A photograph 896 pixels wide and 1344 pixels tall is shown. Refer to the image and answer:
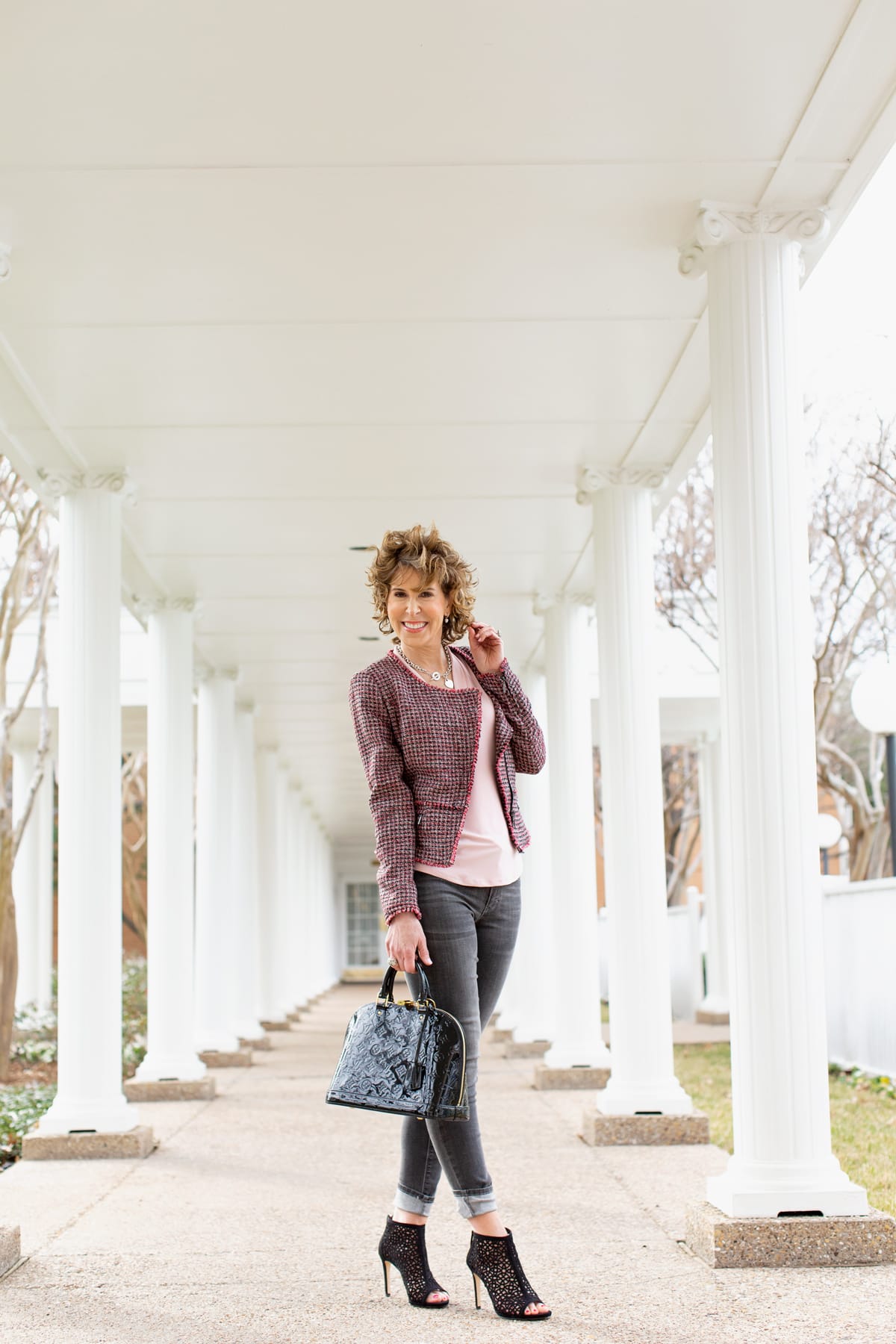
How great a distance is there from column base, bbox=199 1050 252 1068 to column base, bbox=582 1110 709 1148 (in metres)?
5.83

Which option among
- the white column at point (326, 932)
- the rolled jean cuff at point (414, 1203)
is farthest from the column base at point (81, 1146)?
the white column at point (326, 932)

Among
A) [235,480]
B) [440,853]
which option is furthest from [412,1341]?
[235,480]

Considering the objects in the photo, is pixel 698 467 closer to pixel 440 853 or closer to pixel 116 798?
pixel 116 798

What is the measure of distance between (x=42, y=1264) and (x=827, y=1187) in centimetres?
254

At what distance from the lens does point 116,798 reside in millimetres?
7512

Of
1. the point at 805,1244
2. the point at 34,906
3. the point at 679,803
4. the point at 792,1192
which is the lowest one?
the point at 805,1244

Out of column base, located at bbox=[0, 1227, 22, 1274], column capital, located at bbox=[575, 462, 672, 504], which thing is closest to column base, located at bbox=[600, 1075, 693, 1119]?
column capital, located at bbox=[575, 462, 672, 504]

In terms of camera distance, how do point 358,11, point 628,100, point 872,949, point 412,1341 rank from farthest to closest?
point 872,949 → point 628,100 → point 358,11 → point 412,1341

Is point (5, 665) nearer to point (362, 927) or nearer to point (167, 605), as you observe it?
point (167, 605)

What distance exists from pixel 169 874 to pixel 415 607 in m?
6.34

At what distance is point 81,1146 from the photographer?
7.09m

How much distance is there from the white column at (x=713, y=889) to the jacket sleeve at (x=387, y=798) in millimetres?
12581

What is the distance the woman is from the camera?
3664 mm

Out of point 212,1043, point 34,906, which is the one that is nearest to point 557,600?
point 212,1043
